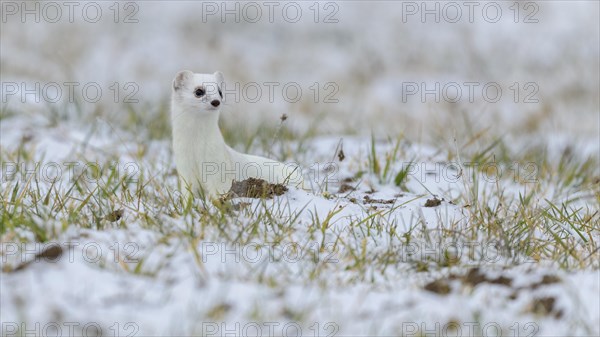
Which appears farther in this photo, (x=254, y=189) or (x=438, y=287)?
(x=254, y=189)

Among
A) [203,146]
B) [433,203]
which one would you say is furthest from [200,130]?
[433,203]

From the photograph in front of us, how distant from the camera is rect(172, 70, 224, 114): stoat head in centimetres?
397

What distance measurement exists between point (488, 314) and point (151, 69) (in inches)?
399

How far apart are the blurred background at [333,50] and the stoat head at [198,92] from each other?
20.3ft

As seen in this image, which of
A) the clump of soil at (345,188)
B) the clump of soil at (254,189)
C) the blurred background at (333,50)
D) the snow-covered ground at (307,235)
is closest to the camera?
the snow-covered ground at (307,235)

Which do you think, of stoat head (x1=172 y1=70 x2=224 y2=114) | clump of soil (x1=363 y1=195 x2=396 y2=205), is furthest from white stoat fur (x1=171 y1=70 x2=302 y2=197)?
clump of soil (x1=363 y1=195 x2=396 y2=205)

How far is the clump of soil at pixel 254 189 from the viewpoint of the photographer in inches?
149

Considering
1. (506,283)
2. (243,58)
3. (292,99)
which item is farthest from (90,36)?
(506,283)

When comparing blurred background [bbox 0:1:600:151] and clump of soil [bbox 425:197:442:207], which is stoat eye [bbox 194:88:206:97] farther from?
blurred background [bbox 0:1:600:151]

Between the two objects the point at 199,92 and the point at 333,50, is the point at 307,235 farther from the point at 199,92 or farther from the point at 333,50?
the point at 333,50

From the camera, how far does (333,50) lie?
1222 centimetres

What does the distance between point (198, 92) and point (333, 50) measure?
27.6 ft

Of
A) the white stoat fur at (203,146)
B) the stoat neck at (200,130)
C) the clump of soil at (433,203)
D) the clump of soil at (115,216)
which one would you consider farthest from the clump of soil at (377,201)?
the clump of soil at (115,216)

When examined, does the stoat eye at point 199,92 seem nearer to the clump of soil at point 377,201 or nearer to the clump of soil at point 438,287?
the clump of soil at point 377,201
